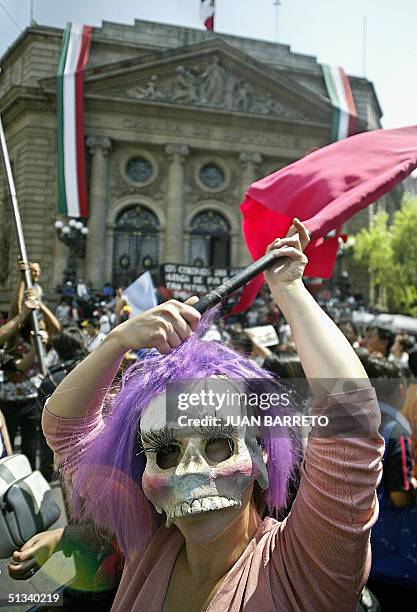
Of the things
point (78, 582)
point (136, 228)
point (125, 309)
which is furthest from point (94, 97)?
point (78, 582)

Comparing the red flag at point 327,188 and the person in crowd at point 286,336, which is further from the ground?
the red flag at point 327,188

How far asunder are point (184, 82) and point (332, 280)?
13233mm

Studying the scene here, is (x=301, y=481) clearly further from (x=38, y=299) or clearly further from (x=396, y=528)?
(x=38, y=299)

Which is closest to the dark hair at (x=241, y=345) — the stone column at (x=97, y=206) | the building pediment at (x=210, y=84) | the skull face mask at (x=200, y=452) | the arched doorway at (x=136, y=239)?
the skull face mask at (x=200, y=452)

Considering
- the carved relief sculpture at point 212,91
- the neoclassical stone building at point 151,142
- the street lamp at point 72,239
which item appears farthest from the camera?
the carved relief sculpture at point 212,91

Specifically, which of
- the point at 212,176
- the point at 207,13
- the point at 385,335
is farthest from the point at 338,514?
the point at 212,176

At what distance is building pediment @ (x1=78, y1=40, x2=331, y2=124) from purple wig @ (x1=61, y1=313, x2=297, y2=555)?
2663cm

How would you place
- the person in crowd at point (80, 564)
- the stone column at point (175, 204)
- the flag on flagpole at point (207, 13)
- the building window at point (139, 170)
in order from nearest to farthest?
1. the person in crowd at point (80, 564)
2. the flag on flagpole at point (207, 13)
3. the stone column at point (175, 204)
4. the building window at point (139, 170)

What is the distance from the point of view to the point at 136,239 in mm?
26328

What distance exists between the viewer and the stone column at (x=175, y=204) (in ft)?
84.5

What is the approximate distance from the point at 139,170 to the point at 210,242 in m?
5.51

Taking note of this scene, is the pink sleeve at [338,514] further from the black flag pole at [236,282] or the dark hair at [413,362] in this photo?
the dark hair at [413,362]

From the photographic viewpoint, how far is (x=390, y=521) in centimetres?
216

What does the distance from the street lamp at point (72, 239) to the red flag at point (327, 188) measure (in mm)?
20579
